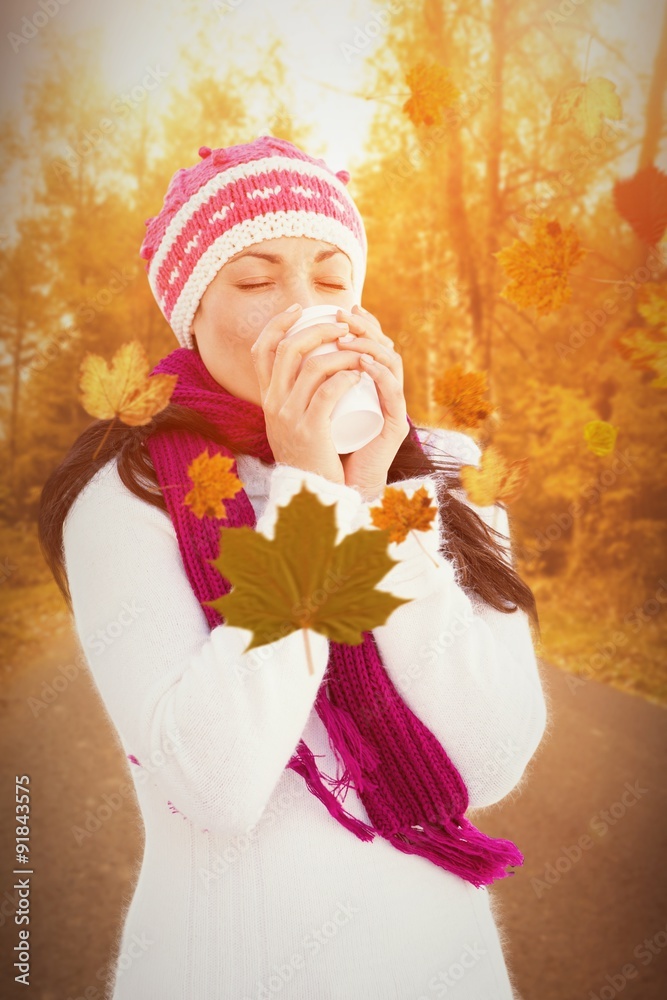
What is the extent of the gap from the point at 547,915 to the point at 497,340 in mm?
2028

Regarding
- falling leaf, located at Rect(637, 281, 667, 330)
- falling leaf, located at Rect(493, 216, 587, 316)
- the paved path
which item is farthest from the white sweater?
the paved path

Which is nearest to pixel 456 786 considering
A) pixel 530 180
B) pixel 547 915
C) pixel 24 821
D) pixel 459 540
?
pixel 459 540

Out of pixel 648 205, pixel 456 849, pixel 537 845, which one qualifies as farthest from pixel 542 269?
pixel 537 845

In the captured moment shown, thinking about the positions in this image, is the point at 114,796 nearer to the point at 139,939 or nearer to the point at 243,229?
the point at 139,939

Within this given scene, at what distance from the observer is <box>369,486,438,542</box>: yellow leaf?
818 millimetres

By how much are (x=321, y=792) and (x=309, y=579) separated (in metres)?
0.31

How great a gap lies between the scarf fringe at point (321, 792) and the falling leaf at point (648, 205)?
798 millimetres

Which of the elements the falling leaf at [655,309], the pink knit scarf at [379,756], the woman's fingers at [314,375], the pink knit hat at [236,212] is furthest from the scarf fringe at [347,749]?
the falling leaf at [655,309]

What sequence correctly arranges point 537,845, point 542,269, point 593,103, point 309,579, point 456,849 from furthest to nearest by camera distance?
1. point 537,845
2. point 593,103
3. point 542,269
4. point 456,849
5. point 309,579

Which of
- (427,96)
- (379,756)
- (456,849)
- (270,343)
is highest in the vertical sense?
(427,96)

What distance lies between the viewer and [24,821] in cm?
161

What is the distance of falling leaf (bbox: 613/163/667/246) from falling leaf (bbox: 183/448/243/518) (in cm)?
64

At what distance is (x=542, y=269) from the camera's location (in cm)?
102

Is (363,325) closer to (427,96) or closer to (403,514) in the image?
(403,514)
